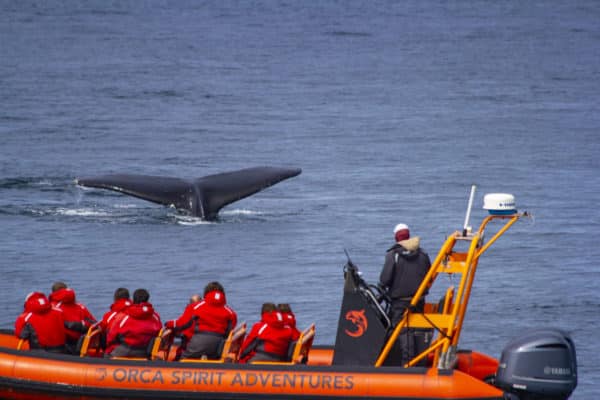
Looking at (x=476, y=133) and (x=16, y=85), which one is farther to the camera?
(x=16, y=85)

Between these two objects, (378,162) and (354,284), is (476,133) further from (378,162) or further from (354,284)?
(354,284)

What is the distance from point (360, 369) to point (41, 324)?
4.07 meters

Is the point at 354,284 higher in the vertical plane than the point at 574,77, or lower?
lower

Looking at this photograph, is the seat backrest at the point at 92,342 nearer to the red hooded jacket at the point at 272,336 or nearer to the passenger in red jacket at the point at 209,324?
the passenger in red jacket at the point at 209,324

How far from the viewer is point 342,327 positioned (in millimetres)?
17078

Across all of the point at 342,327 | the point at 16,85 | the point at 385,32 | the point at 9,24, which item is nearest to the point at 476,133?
the point at 16,85

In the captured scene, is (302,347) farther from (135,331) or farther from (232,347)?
(135,331)

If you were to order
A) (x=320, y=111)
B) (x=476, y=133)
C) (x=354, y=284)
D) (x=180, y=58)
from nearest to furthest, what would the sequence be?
(x=354, y=284)
(x=476, y=133)
(x=320, y=111)
(x=180, y=58)

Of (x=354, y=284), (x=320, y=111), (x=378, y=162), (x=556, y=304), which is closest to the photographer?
(x=354, y=284)

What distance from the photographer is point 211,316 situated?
17.7m

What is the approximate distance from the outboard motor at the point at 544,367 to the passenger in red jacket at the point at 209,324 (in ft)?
11.9

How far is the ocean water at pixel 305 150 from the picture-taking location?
87.6 feet

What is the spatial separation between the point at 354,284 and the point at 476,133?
1219 inches

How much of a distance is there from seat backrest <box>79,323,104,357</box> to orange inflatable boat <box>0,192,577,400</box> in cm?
6
